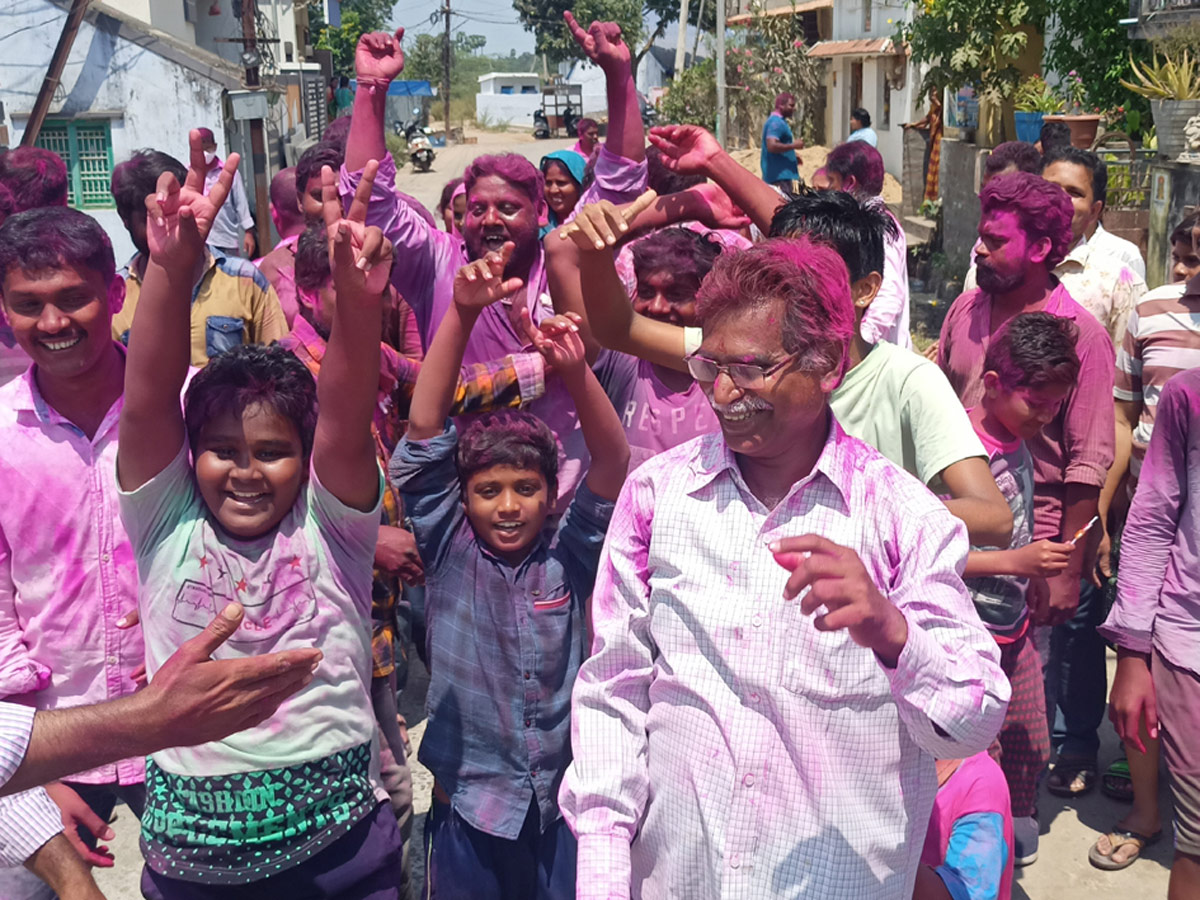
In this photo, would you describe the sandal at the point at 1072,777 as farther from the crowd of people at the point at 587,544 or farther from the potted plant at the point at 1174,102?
the potted plant at the point at 1174,102

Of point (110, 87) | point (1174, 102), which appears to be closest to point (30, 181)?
point (1174, 102)

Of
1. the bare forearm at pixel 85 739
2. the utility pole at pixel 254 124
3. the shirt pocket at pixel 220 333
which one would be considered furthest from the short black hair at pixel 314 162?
the utility pole at pixel 254 124

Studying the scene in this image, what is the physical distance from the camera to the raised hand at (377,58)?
12.0ft

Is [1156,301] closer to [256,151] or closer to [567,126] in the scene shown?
[256,151]

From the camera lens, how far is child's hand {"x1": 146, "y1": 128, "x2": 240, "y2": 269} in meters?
2.24

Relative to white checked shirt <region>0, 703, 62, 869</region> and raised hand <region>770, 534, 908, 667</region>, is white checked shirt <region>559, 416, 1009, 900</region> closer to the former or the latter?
raised hand <region>770, 534, 908, 667</region>

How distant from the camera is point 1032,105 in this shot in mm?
13266

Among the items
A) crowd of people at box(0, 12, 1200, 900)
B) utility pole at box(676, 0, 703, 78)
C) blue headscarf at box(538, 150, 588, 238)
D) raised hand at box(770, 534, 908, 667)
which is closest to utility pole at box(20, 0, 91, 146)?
blue headscarf at box(538, 150, 588, 238)

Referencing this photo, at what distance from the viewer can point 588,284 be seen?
8.89 ft

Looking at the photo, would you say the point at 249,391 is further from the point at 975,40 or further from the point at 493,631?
the point at 975,40

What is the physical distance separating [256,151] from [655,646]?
18800 millimetres

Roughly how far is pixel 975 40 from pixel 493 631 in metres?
12.9

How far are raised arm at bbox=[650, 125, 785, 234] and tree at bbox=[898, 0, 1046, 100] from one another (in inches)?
444

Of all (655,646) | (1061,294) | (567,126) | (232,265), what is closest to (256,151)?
(232,265)
